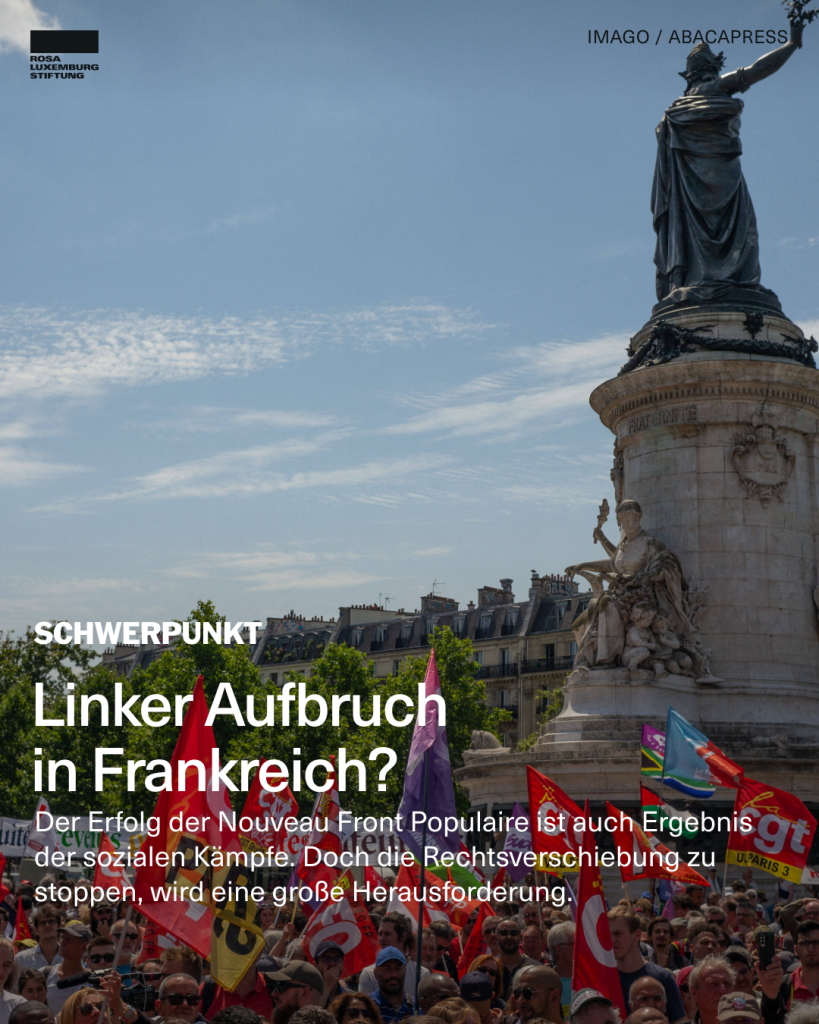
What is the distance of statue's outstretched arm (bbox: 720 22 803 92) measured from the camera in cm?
2681

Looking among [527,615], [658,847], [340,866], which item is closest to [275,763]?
[340,866]

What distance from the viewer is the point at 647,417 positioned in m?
25.8

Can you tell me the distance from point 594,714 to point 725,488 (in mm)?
4926

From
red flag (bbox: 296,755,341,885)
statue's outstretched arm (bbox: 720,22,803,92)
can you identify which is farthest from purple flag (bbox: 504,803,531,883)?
statue's outstretched arm (bbox: 720,22,803,92)

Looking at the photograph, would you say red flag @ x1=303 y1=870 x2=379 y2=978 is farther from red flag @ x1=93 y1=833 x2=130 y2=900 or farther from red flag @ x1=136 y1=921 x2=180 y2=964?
red flag @ x1=93 y1=833 x2=130 y2=900

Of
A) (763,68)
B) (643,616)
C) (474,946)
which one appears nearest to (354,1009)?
(474,946)

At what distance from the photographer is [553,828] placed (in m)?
14.1

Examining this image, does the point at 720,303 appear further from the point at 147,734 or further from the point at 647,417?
the point at 147,734

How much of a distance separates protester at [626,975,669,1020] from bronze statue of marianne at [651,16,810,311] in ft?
65.1

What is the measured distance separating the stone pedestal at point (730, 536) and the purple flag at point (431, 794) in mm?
10566

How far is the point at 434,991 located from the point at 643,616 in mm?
15509

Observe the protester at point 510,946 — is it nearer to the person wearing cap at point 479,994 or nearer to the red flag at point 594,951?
the person wearing cap at point 479,994

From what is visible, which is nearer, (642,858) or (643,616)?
(642,858)

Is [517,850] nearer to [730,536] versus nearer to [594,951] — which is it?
[594,951]
